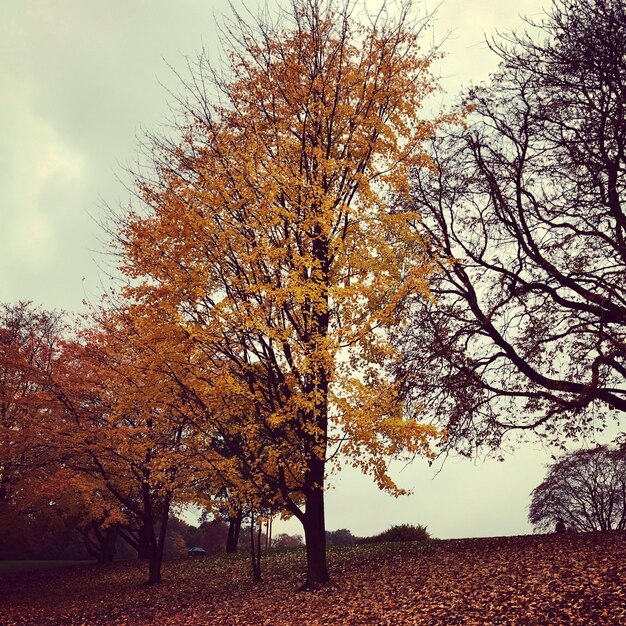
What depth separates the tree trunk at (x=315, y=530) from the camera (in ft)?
38.7

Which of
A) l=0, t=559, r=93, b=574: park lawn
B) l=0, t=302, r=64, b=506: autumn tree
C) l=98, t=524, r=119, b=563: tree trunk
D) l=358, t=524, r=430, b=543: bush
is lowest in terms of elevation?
l=0, t=559, r=93, b=574: park lawn

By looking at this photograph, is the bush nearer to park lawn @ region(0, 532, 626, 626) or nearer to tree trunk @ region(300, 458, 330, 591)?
park lawn @ region(0, 532, 626, 626)

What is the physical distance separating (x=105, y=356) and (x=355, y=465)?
11171 mm

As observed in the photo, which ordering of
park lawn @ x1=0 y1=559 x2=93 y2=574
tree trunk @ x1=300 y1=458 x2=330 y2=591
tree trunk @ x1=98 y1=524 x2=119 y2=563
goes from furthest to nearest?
1. tree trunk @ x1=98 y1=524 x2=119 y2=563
2. park lawn @ x1=0 y1=559 x2=93 y2=574
3. tree trunk @ x1=300 y1=458 x2=330 y2=591

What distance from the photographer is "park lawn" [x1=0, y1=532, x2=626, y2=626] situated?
7770mm

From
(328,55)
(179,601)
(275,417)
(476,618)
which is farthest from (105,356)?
(476,618)

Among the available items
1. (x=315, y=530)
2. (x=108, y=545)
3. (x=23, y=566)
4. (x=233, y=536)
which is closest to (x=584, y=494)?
(x=233, y=536)

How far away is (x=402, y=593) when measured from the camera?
386 inches

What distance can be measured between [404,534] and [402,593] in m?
12.1

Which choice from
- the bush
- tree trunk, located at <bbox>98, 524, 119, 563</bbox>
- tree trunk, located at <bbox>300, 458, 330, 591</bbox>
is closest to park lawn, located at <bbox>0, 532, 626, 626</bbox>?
tree trunk, located at <bbox>300, 458, 330, 591</bbox>

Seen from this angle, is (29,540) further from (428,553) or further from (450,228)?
(450,228)

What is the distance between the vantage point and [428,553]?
47.2 feet

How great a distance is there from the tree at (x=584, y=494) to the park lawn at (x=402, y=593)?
18.0 m

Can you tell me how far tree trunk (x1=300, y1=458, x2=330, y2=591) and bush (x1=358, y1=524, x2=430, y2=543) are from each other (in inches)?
377
